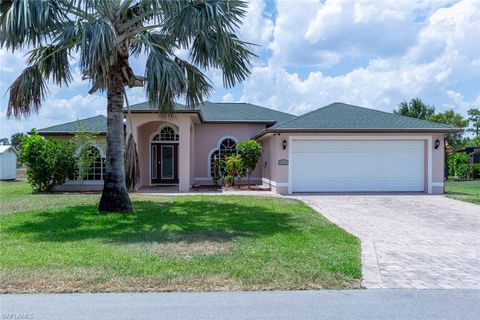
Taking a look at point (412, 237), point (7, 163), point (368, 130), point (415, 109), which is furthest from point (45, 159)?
point (415, 109)

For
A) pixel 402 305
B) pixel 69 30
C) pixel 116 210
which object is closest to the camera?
pixel 402 305

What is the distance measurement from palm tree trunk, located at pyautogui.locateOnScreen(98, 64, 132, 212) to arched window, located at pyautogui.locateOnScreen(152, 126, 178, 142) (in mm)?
10630

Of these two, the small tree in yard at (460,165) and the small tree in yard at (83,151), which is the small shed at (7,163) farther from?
the small tree in yard at (460,165)

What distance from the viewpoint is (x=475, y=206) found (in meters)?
13.9

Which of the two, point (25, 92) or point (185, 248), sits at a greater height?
point (25, 92)

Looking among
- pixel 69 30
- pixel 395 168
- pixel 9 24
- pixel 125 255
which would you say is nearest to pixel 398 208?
pixel 395 168

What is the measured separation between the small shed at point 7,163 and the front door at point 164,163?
15598 millimetres

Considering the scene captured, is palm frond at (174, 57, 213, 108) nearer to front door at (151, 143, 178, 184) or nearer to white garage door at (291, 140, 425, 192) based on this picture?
white garage door at (291, 140, 425, 192)

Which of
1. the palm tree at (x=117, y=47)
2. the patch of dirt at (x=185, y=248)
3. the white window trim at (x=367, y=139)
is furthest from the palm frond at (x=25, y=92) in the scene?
the white window trim at (x=367, y=139)

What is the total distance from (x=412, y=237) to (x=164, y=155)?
52.5 feet

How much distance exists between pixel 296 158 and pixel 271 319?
14.0 metres

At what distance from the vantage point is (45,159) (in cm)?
1825

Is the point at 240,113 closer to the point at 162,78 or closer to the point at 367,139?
the point at 367,139

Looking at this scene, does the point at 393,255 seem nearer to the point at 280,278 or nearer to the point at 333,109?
the point at 280,278
